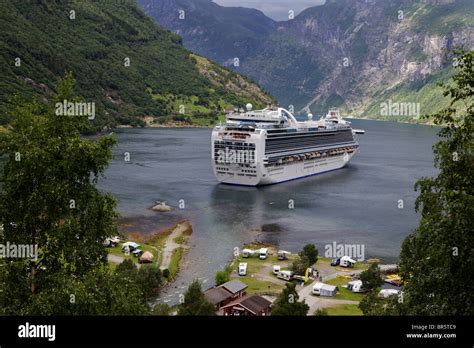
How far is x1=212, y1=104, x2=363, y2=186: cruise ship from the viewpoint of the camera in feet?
289

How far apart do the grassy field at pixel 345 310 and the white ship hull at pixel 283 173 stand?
50.8 m

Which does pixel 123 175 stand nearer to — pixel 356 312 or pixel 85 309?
pixel 356 312

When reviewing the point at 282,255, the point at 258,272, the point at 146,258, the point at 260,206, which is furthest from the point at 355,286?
the point at 260,206

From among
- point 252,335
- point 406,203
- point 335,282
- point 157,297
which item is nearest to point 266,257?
point 335,282

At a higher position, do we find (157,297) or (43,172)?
(43,172)

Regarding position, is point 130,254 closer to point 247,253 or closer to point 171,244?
point 171,244

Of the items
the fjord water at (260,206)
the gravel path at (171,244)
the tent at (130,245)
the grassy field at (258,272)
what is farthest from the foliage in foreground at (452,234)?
the tent at (130,245)

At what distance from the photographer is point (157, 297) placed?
129 ft

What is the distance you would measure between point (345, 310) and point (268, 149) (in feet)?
182

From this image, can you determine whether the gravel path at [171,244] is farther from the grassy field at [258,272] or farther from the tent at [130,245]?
the grassy field at [258,272]

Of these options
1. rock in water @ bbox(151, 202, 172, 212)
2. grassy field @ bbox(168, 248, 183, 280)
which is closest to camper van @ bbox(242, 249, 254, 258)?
grassy field @ bbox(168, 248, 183, 280)

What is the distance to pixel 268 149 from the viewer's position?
90.5 metres

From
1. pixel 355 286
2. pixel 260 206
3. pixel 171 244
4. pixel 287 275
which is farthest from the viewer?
pixel 260 206

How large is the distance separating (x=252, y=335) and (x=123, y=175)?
88759 millimetres
